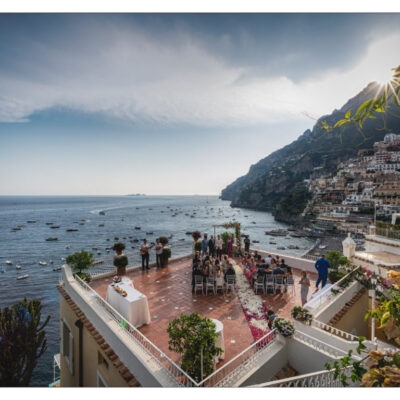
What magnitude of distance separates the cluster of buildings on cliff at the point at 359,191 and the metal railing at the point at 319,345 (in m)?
63.0

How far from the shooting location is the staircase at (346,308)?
6.43 meters

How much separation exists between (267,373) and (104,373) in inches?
157

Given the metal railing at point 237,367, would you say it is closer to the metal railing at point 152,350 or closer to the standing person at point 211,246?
the metal railing at point 152,350

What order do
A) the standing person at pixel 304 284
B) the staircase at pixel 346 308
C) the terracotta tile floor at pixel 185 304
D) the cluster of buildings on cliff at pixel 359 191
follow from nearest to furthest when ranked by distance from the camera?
the terracotta tile floor at pixel 185 304, the staircase at pixel 346 308, the standing person at pixel 304 284, the cluster of buildings on cliff at pixel 359 191

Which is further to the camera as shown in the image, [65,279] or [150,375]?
[65,279]

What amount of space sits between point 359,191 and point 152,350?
8743cm

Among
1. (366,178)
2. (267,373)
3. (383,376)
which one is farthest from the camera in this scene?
(366,178)

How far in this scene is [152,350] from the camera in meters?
5.03

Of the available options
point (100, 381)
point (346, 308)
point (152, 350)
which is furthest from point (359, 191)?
point (100, 381)

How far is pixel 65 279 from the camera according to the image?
335 inches

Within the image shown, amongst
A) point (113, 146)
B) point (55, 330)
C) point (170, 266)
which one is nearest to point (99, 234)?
point (55, 330)

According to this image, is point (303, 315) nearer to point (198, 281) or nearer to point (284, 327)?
point (284, 327)

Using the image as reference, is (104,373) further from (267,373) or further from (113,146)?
(113,146)

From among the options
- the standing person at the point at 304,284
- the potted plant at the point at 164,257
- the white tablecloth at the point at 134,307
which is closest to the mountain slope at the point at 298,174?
the potted plant at the point at 164,257
